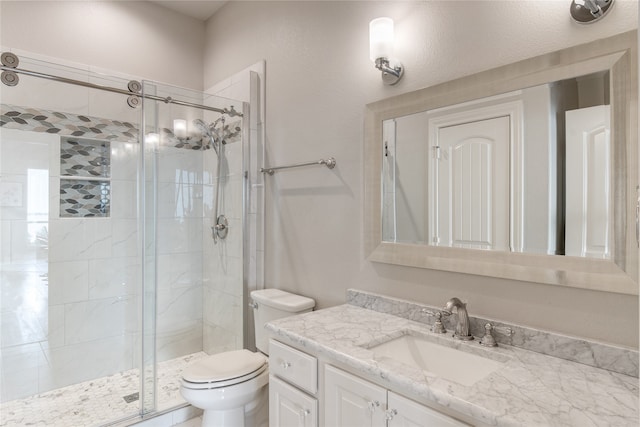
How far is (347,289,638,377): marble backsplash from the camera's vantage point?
1.08 m

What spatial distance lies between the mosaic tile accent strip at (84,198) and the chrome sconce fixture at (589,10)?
2.68m

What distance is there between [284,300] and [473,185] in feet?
3.85

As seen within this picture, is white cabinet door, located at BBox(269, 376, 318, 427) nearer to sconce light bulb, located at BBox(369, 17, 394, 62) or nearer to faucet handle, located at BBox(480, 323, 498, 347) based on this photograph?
faucet handle, located at BBox(480, 323, 498, 347)

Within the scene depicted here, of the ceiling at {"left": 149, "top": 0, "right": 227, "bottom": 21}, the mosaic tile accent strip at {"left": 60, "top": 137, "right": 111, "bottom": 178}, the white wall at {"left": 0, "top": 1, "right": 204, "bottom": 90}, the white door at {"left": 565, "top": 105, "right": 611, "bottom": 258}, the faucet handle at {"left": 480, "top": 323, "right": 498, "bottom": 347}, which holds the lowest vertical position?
the faucet handle at {"left": 480, "top": 323, "right": 498, "bottom": 347}

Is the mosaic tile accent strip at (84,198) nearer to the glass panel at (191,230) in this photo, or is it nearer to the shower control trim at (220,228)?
the glass panel at (191,230)

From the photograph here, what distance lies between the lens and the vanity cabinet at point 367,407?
3.29 feet

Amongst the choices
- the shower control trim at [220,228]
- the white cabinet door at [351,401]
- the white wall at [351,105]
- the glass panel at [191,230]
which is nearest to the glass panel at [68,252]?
the glass panel at [191,230]

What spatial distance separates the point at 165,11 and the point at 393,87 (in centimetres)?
226

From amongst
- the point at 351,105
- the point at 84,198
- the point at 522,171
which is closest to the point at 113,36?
the point at 84,198

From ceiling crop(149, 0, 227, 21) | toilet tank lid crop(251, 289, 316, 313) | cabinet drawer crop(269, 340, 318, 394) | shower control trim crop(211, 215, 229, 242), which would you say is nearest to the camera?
cabinet drawer crop(269, 340, 318, 394)

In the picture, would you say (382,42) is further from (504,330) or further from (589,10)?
(504,330)

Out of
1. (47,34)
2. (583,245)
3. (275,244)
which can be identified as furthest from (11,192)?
(583,245)

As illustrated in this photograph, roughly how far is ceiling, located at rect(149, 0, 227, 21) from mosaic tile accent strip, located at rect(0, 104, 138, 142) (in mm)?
1063

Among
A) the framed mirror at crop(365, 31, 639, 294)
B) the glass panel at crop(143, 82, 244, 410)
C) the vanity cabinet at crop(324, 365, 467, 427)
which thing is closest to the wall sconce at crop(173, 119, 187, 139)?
the glass panel at crop(143, 82, 244, 410)
